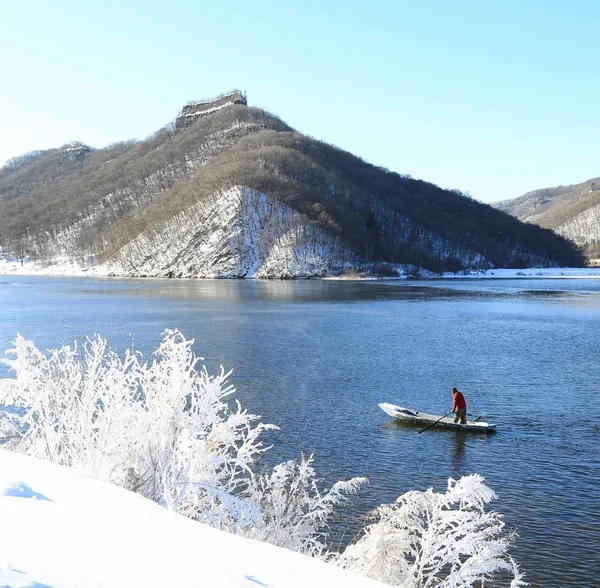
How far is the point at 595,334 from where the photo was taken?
56688mm

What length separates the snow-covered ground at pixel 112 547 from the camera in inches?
241

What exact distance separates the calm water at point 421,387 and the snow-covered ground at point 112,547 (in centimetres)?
977

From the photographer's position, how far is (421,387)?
35.6 metres

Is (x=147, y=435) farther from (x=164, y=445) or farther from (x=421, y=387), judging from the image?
(x=421, y=387)

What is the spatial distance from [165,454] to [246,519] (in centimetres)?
223

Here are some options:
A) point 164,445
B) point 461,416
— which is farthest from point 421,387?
point 164,445

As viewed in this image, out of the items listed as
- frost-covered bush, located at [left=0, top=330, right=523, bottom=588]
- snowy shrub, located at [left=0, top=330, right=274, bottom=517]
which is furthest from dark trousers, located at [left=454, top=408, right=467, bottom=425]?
snowy shrub, located at [left=0, top=330, right=274, bottom=517]

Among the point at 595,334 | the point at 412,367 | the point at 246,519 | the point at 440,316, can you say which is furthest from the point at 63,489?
the point at 440,316

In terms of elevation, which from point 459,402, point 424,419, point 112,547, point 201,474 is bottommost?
Result: point 424,419

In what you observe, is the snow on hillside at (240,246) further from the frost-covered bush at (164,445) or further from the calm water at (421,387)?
the frost-covered bush at (164,445)

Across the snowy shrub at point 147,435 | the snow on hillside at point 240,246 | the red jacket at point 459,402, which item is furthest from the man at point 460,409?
the snow on hillside at point 240,246

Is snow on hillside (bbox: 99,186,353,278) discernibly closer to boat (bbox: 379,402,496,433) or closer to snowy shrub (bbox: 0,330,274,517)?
boat (bbox: 379,402,496,433)

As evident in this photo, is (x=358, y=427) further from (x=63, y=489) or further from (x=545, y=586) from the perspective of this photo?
(x=63, y=489)

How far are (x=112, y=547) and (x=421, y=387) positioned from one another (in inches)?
1197
